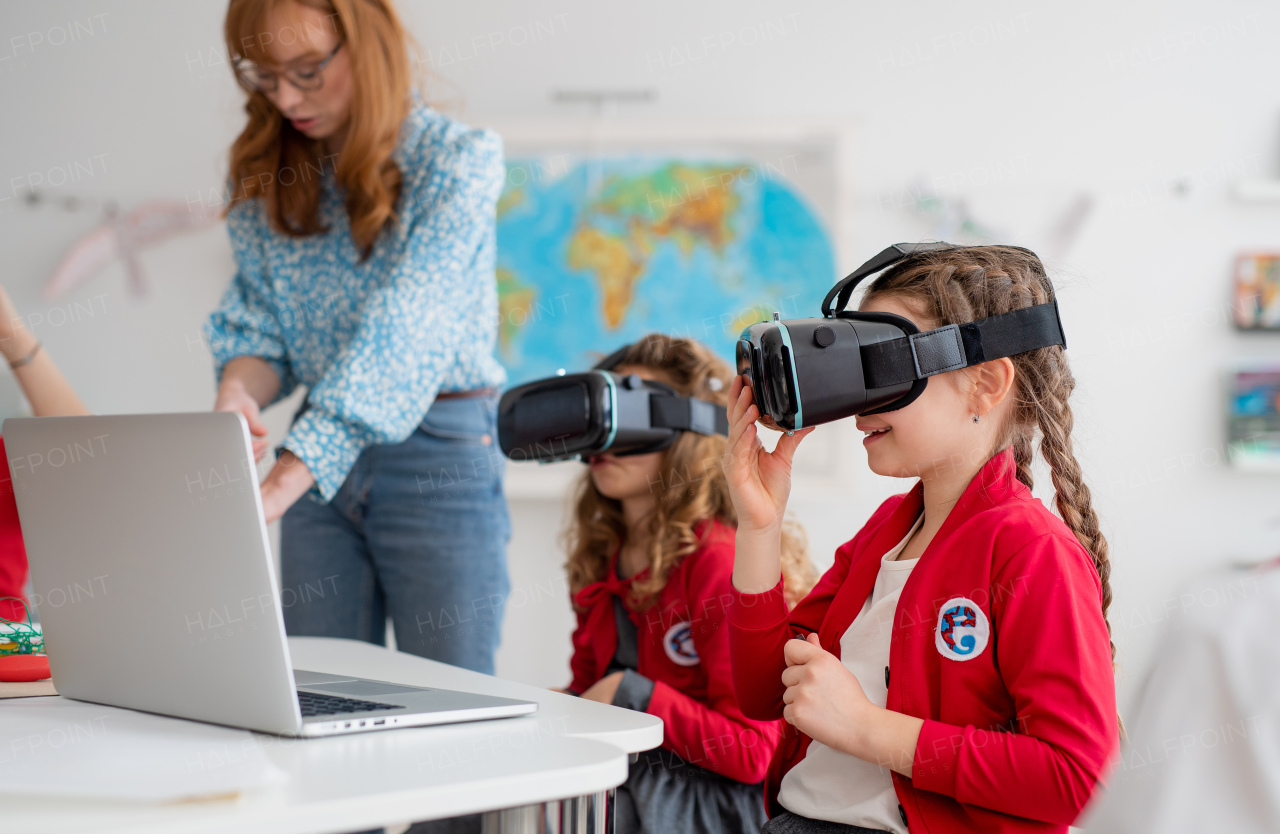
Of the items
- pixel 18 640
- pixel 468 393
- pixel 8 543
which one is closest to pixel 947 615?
pixel 468 393

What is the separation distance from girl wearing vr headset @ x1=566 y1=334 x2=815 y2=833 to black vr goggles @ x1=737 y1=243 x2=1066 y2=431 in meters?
0.21

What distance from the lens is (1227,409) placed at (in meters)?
2.64

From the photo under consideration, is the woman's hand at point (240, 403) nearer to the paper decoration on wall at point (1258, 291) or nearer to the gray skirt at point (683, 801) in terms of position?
the gray skirt at point (683, 801)

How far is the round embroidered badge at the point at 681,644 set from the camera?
129 cm

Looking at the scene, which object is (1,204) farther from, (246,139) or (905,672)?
(905,672)

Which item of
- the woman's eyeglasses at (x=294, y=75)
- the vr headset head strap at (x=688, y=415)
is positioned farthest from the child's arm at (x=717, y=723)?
the woman's eyeglasses at (x=294, y=75)

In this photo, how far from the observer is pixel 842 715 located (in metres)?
0.82

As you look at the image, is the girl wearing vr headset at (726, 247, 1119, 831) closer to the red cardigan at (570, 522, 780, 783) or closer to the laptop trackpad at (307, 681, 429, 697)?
the red cardigan at (570, 522, 780, 783)

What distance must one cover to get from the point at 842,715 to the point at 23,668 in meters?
0.83

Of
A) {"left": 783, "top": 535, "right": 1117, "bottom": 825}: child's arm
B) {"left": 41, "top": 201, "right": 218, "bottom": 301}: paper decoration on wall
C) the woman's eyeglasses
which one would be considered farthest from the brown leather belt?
{"left": 41, "top": 201, "right": 218, "bottom": 301}: paper decoration on wall

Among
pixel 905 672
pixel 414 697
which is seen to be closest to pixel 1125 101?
pixel 905 672

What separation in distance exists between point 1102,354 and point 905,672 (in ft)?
7.01

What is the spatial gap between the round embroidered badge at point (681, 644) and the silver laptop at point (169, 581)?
Result: 1.41 ft

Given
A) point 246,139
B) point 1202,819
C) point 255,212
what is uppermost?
point 246,139
